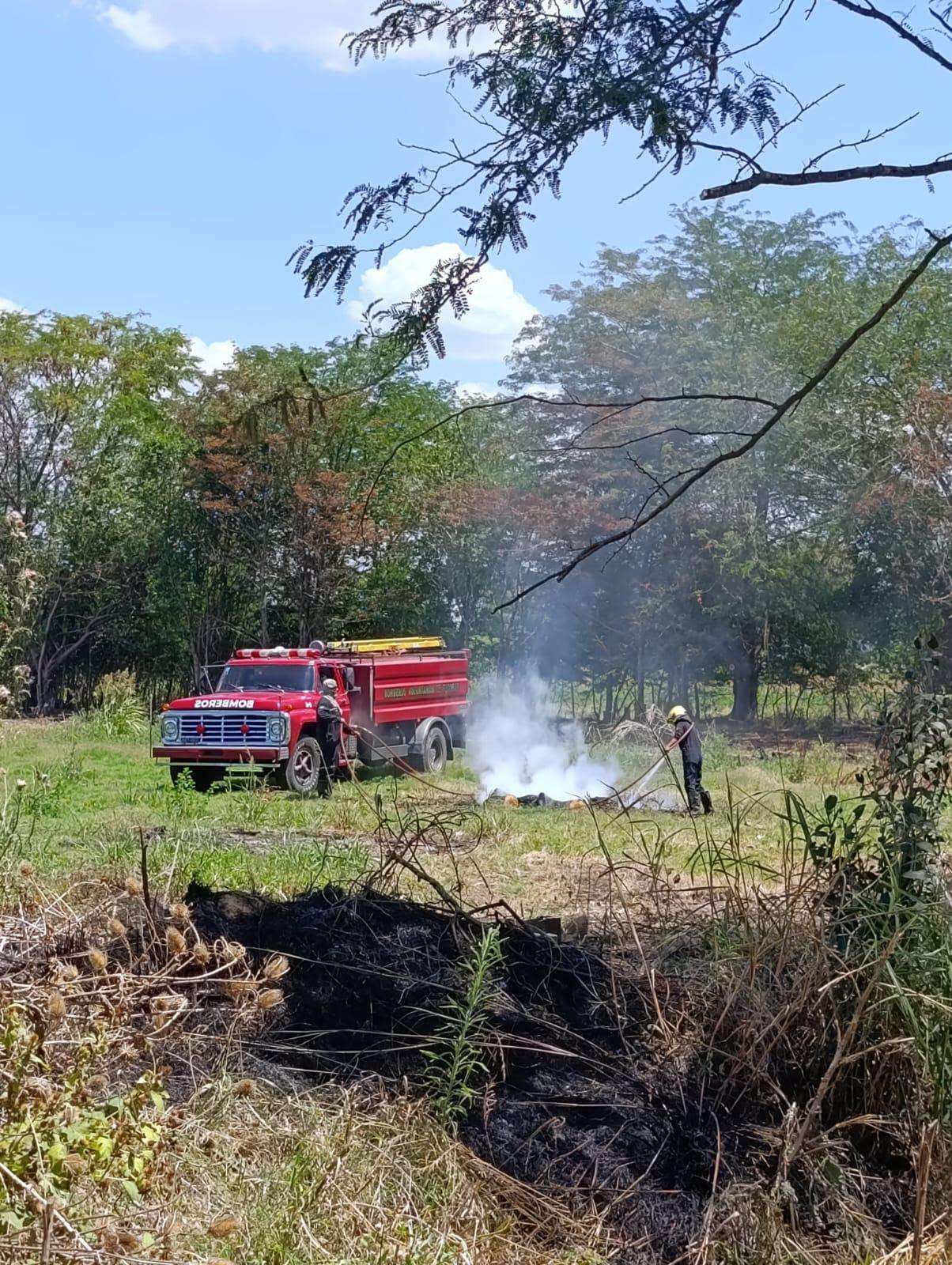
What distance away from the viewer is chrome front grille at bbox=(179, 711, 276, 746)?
46.0ft

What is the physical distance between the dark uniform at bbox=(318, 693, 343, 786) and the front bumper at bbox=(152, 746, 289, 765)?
59 cm

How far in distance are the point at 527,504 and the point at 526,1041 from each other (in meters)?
16.0

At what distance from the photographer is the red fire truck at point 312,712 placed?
46.1 feet

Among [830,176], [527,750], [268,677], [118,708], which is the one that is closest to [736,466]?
[527,750]

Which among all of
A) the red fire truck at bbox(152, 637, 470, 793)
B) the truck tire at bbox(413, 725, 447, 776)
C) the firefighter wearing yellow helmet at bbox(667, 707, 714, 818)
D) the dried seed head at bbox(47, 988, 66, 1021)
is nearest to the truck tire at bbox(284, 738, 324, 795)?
the red fire truck at bbox(152, 637, 470, 793)

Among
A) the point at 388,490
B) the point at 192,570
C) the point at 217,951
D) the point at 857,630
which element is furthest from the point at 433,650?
the point at 217,951

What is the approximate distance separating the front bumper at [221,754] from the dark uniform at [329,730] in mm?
587

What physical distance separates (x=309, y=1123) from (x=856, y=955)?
1.76 m

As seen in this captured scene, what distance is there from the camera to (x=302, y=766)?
1437cm

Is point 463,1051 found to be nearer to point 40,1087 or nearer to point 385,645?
point 40,1087

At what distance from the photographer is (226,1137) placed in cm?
353

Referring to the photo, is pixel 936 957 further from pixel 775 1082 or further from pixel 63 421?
pixel 63 421

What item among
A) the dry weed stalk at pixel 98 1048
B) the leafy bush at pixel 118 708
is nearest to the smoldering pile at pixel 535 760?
the leafy bush at pixel 118 708

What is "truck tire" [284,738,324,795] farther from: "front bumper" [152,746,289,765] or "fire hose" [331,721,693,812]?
"fire hose" [331,721,693,812]
